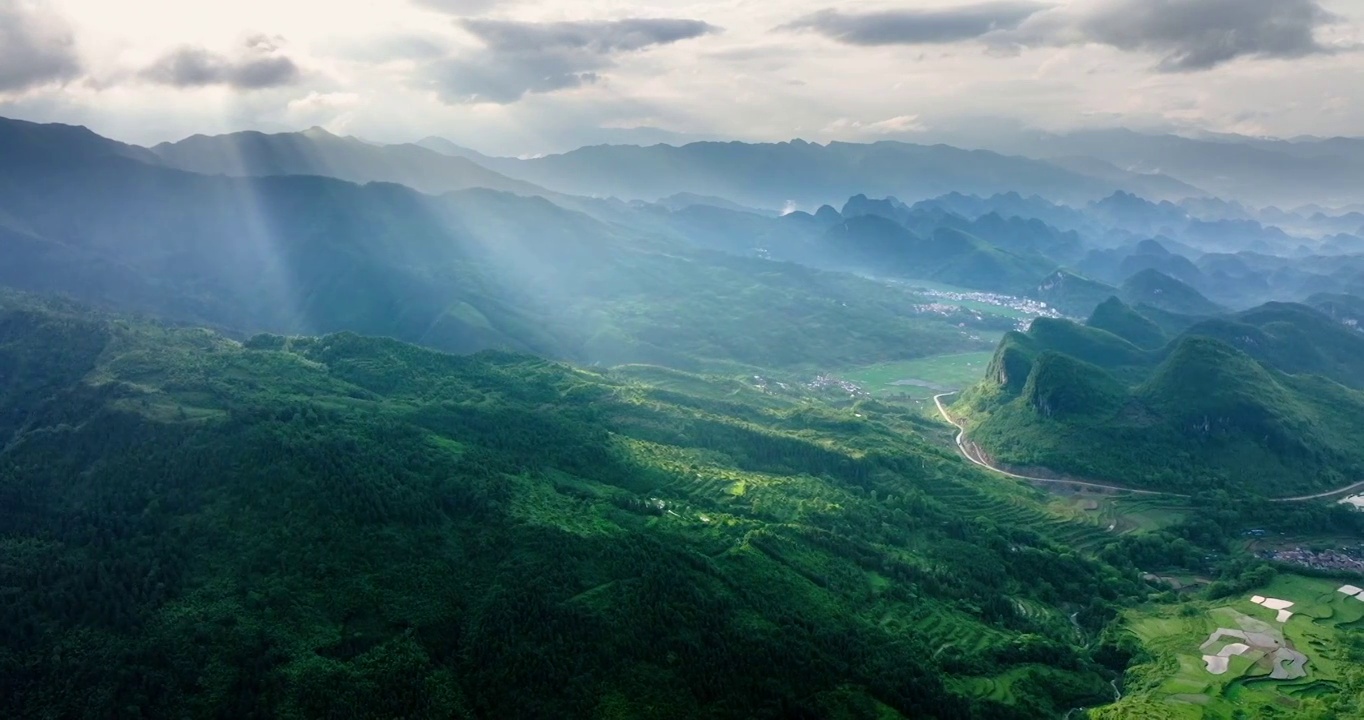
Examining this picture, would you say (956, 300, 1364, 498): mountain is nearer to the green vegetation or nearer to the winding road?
the winding road

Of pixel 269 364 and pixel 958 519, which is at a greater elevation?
pixel 269 364

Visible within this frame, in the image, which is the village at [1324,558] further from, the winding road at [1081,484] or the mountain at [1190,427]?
the mountain at [1190,427]

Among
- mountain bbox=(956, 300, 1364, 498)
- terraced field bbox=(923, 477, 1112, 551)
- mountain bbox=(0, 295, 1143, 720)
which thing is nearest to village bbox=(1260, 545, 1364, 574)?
mountain bbox=(956, 300, 1364, 498)

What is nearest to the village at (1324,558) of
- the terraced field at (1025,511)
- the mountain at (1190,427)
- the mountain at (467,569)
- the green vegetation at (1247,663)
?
the green vegetation at (1247,663)

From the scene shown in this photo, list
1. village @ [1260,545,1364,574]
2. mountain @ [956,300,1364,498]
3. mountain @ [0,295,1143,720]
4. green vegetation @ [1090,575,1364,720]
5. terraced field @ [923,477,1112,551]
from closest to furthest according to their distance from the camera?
mountain @ [0,295,1143,720]
green vegetation @ [1090,575,1364,720]
village @ [1260,545,1364,574]
terraced field @ [923,477,1112,551]
mountain @ [956,300,1364,498]

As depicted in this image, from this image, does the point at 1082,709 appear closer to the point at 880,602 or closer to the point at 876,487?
the point at 880,602

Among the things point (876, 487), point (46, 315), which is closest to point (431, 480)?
point (876, 487)
